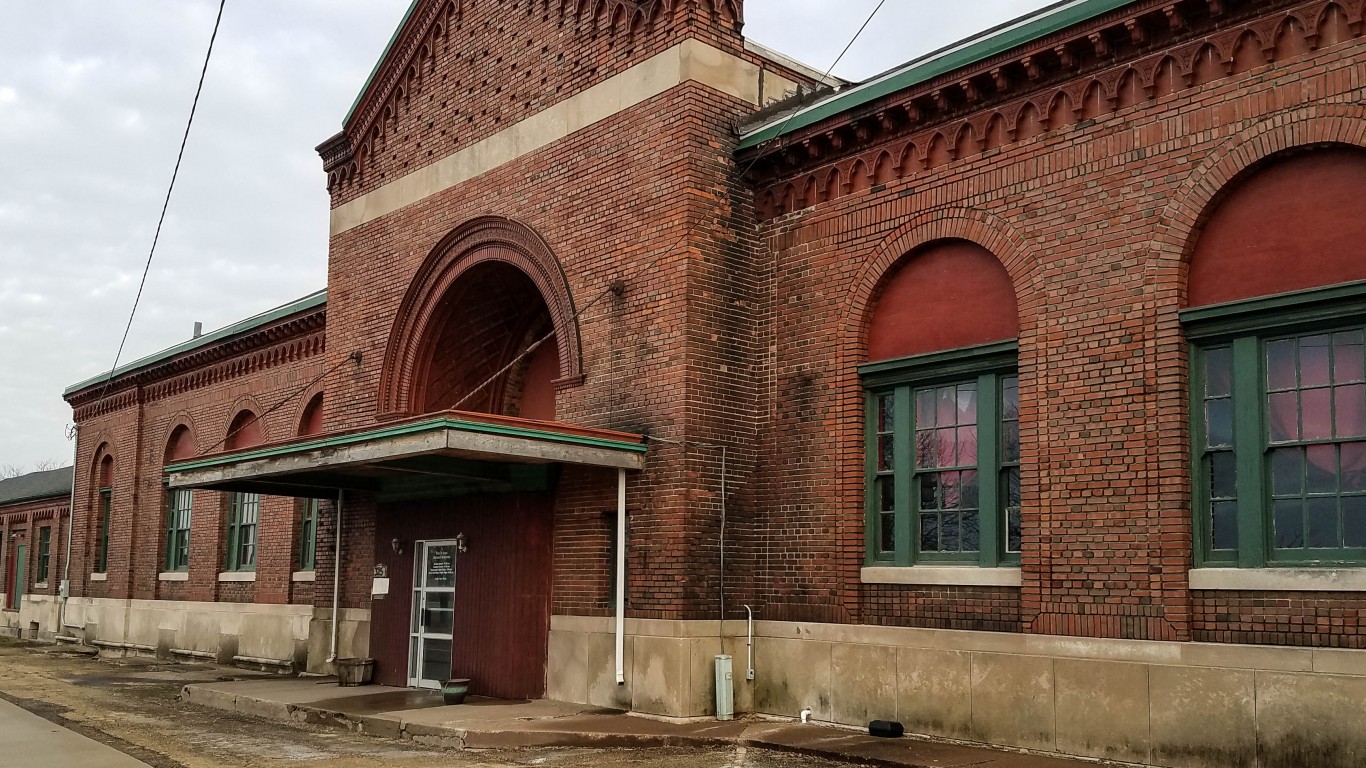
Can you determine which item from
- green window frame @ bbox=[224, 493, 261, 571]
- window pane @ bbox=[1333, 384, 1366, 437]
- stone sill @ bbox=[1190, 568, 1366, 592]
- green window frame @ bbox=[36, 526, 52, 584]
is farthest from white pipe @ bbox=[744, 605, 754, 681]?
green window frame @ bbox=[36, 526, 52, 584]

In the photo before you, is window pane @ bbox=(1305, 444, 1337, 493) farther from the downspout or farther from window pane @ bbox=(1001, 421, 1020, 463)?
the downspout

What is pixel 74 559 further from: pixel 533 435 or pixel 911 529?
pixel 911 529

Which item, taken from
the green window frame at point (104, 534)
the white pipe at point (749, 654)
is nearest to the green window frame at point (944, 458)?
the white pipe at point (749, 654)

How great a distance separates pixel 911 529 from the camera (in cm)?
1320

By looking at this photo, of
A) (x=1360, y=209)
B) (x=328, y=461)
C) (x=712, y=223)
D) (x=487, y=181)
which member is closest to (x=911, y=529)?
(x=712, y=223)

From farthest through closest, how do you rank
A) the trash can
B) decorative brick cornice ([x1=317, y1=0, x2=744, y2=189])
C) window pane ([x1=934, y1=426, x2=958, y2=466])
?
the trash can
decorative brick cornice ([x1=317, y1=0, x2=744, y2=189])
window pane ([x1=934, y1=426, x2=958, y2=466])

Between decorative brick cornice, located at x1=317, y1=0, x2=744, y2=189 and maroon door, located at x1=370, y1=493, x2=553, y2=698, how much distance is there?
592cm

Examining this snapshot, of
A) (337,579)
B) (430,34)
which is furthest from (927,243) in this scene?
(337,579)

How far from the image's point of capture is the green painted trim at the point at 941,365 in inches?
491

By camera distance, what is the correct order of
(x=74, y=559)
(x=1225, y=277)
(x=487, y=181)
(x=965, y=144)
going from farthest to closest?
1. (x=74, y=559)
2. (x=487, y=181)
3. (x=965, y=144)
4. (x=1225, y=277)

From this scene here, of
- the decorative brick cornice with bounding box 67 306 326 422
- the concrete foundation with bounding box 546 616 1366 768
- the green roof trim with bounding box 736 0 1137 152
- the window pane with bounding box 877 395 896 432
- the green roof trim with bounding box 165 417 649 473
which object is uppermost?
the green roof trim with bounding box 736 0 1137 152

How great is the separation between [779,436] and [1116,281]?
4.47 m

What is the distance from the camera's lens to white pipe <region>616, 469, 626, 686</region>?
14.2 m

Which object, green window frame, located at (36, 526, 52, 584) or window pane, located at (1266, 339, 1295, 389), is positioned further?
green window frame, located at (36, 526, 52, 584)
